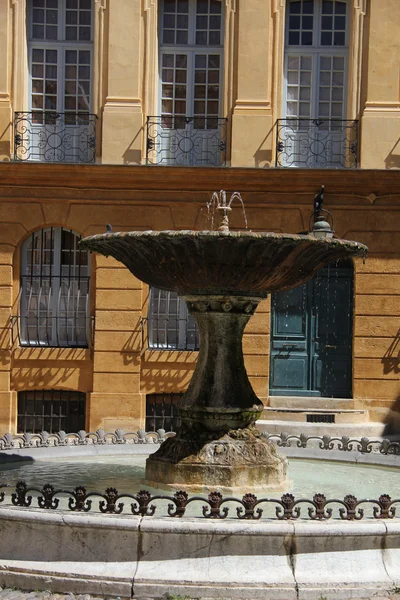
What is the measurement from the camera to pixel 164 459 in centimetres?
1009

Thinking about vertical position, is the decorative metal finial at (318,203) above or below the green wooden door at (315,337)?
above

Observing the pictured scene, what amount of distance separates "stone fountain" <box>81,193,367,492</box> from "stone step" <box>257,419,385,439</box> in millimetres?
8203

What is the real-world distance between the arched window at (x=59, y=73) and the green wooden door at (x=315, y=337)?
4671 mm

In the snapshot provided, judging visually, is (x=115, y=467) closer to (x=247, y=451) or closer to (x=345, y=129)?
(x=247, y=451)

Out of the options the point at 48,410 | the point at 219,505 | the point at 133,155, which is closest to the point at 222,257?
the point at 219,505

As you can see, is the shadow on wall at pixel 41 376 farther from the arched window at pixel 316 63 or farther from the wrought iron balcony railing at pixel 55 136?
the arched window at pixel 316 63

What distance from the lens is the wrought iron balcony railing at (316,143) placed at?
20.6 metres

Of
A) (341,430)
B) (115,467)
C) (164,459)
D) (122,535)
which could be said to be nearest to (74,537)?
(122,535)

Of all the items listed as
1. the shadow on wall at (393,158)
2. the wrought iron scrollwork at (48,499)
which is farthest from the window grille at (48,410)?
the wrought iron scrollwork at (48,499)

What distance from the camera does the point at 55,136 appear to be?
21.0m

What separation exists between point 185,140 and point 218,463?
38.8 ft

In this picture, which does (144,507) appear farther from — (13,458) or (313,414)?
(313,414)

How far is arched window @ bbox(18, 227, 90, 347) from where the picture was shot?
67.5 ft

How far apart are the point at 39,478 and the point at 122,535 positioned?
2.91m
